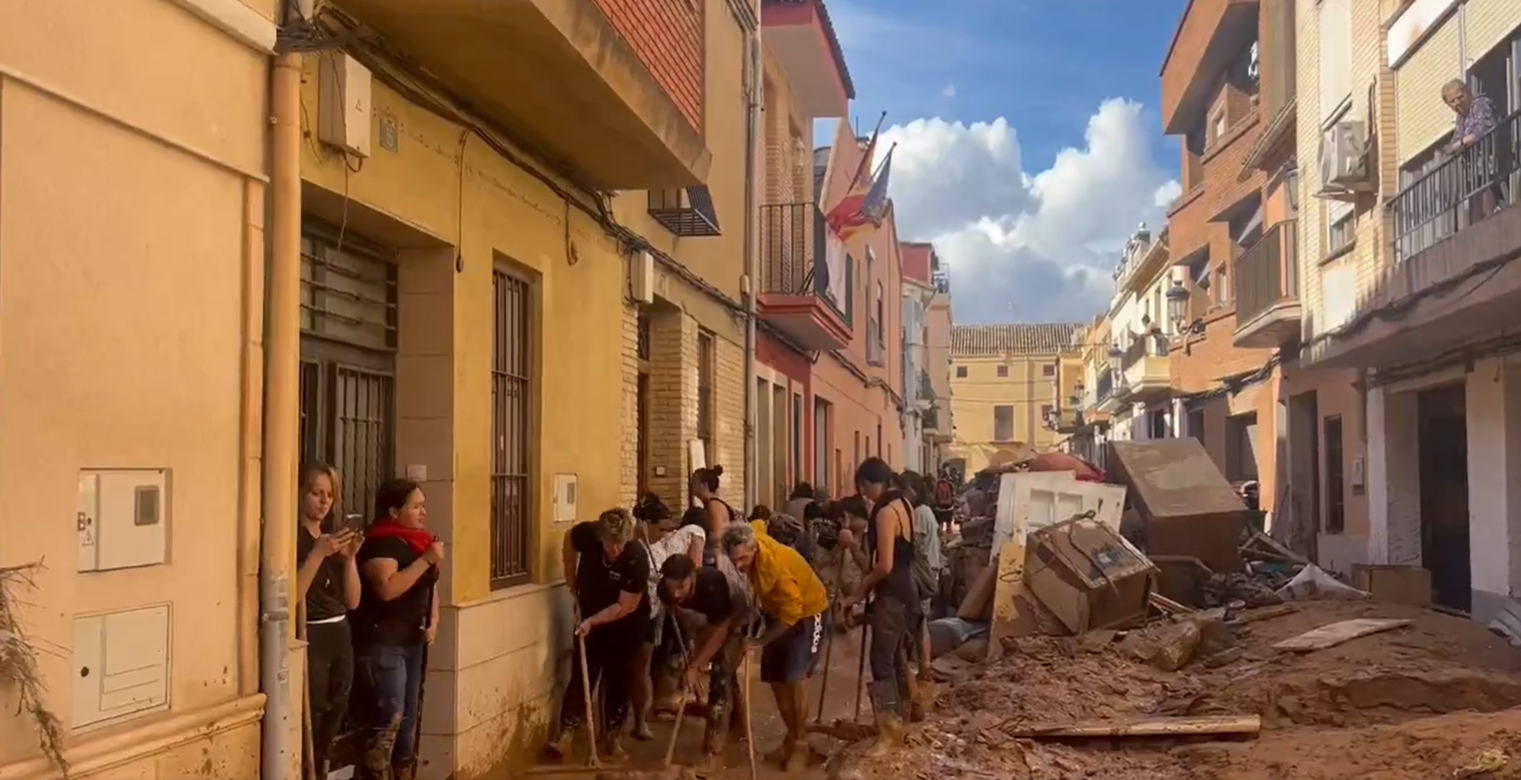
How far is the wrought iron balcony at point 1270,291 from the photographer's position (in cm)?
1831

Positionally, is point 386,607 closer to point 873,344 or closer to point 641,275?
point 641,275

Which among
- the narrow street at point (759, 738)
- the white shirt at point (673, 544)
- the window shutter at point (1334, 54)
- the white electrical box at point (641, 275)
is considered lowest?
the narrow street at point (759, 738)

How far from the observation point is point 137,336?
14.2 feet

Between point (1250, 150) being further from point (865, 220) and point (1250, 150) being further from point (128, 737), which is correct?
point (128, 737)

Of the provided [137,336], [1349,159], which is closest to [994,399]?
[1349,159]

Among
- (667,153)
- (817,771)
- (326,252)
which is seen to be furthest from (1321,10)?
(326,252)

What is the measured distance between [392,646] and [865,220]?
14.5 m

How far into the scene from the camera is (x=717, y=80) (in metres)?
13.0

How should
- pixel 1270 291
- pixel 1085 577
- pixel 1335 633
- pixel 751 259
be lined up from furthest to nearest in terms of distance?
pixel 1270 291, pixel 751 259, pixel 1085 577, pixel 1335 633

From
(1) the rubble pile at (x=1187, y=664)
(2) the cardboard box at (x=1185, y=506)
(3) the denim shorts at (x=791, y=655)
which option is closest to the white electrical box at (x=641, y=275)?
(3) the denim shorts at (x=791, y=655)

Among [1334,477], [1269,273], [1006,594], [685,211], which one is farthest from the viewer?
[1269,273]

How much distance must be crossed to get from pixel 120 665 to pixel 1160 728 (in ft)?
20.1

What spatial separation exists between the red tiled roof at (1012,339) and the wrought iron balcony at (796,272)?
59.2 metres

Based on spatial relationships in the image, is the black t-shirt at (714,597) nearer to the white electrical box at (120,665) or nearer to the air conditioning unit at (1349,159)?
the white electrical box at (120,665)
